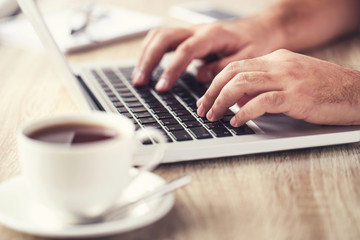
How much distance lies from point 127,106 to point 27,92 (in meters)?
0.29

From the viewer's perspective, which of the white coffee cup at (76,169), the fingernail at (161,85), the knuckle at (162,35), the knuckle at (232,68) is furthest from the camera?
the knuckle at (162,35)

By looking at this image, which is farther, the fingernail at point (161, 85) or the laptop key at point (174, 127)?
the fingernail at point (161, 85)

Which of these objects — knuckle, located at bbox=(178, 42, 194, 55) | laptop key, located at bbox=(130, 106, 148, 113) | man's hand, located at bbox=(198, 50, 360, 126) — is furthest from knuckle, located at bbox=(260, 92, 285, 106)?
knuckle, located at bbox=(178, 42, 194, 55)

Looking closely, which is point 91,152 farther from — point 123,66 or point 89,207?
point 123,66

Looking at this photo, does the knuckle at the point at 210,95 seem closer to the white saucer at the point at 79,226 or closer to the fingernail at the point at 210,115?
the fingernail at the point at 210,115

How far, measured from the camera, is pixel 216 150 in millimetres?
715

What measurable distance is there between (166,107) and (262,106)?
8.4 inches

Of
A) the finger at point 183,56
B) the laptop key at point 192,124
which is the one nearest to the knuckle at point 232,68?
the laptop key at point 192,124

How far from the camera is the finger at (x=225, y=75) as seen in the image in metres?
0.82

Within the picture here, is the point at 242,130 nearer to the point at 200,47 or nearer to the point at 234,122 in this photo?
the point at 234,122

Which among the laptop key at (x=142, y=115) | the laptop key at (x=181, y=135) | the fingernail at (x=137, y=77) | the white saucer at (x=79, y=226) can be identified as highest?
the white saucer at (x=79, y=226)

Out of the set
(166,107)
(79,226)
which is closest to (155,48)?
(166,107)

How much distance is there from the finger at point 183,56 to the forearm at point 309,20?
0.86 ft

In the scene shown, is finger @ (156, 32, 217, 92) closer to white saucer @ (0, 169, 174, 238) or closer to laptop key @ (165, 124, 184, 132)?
laptop key @ (165, 124, 184, 132)
